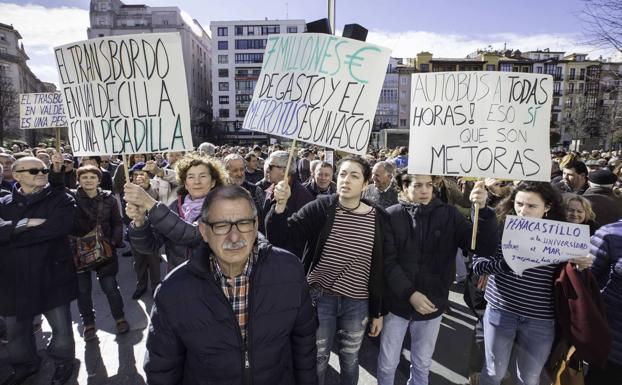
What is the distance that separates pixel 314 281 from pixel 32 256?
93.0 inches

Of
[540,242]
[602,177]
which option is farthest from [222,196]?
[602,177]

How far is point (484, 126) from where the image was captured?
9.37ft

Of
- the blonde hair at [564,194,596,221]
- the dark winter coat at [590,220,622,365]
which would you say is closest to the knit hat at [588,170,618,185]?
the blonde hair at [564,194,596,221]

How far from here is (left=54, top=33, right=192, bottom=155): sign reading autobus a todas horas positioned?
2604 millimetres

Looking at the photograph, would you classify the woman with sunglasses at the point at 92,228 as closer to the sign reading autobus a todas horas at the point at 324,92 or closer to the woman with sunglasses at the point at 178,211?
the woman with sunglasses at the point at 178,211

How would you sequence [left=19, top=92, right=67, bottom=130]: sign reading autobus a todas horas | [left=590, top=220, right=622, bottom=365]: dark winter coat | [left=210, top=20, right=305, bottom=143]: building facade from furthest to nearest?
[left=210, top=20, right=305, bottom=143]: building facade → [left=19, top=92, right=67, bottom=130]: sign reading autobus a todas horas → [left=590, top=220, right=622, bottom=365]: dark winter coat

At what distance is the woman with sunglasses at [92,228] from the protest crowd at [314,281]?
0.20 meters

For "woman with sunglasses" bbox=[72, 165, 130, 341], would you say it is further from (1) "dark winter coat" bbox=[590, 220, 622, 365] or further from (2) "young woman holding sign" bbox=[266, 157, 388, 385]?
(1) "dark winter coat" bbox=[590, 220, 622, 365]

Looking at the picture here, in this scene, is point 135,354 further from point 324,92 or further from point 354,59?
point 354,59

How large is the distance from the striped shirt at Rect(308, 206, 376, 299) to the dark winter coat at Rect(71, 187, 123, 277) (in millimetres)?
2634

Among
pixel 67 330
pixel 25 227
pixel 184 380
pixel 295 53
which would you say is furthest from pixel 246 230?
pixel 67 330

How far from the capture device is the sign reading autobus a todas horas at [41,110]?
20.7 ft

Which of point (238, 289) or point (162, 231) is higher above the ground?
point (162, 231)

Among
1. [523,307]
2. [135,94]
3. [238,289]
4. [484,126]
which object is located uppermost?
[135,94]
